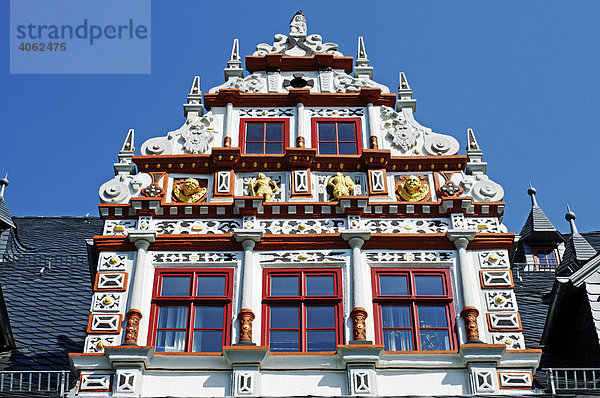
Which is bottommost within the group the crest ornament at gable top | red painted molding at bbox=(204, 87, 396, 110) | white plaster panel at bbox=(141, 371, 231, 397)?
white plaster panel at bbox=(141, 371, 231, 397)

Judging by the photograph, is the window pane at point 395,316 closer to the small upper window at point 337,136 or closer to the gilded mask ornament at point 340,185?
the gilded mask ornament at point 340,185

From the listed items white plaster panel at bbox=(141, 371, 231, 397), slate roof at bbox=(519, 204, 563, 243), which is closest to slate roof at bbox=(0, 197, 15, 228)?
white plaster panel at bbox=(141, 371, 231, 397)

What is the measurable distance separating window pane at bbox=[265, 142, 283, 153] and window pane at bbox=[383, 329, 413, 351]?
459 cm

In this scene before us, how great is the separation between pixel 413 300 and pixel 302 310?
6.12ft

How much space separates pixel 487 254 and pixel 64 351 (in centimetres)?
784

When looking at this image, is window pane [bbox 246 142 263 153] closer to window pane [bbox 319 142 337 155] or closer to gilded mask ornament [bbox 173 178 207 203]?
window pane [bbox 319 142 337 155]

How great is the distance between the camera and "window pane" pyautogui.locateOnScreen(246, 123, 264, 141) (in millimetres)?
20641

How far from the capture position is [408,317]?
17.7 m

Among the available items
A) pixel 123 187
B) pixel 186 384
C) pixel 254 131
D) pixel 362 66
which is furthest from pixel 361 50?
pixel 186 384

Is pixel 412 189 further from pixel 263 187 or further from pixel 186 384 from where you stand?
pixel 186 384

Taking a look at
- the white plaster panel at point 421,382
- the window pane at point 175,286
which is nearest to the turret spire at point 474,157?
the white plaster panel at point 421,382

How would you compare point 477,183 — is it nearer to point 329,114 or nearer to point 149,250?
point 329,114

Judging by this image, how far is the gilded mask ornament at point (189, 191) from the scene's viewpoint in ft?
63.8

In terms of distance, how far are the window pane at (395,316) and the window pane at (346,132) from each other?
4.08m
